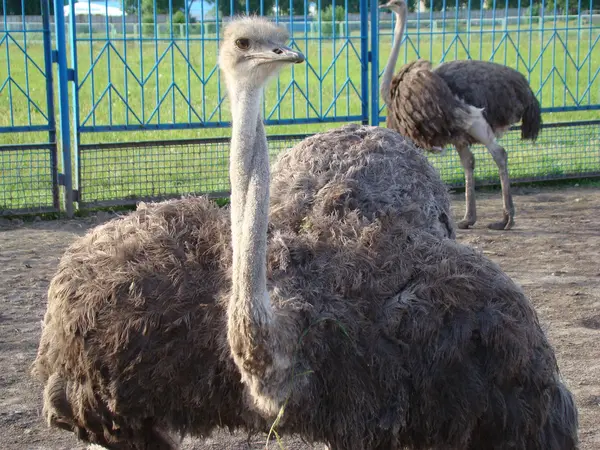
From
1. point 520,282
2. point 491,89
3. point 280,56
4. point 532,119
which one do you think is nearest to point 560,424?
point 280,56

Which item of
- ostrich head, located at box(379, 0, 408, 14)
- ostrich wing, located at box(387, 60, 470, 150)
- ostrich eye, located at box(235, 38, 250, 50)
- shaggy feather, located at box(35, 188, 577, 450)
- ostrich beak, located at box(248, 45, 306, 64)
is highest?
ostrich head, located at box(379, 0, 408, 14)

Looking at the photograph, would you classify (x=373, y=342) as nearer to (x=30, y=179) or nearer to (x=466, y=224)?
(x=466, y=224)

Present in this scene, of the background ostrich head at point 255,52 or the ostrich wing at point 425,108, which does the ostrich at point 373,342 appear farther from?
the ostrich wing at point 425,108

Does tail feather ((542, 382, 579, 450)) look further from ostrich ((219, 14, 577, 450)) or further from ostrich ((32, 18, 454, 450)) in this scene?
ostrich ((32, 18, 454, 450))

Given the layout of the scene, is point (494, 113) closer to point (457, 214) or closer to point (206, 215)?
point (457, 214)

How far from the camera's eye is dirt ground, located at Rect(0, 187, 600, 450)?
361 cm

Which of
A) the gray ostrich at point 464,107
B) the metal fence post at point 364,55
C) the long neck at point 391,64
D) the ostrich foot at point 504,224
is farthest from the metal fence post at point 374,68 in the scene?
the ostrich foot at point 504,224

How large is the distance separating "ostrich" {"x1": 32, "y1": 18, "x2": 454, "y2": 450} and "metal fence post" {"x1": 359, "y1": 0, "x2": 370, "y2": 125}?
4787 millimetres

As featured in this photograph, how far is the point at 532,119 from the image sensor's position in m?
7.15

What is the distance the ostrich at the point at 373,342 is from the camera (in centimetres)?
240

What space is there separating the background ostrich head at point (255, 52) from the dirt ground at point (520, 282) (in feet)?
Result: 5.11

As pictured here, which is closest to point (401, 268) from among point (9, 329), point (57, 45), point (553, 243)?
point (9, 329)

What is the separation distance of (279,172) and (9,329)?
183 centimetres

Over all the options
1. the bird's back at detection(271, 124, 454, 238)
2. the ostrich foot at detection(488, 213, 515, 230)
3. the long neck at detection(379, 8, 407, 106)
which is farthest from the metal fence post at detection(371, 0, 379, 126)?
the bird's back at detection(271, 124, 454, 238)
